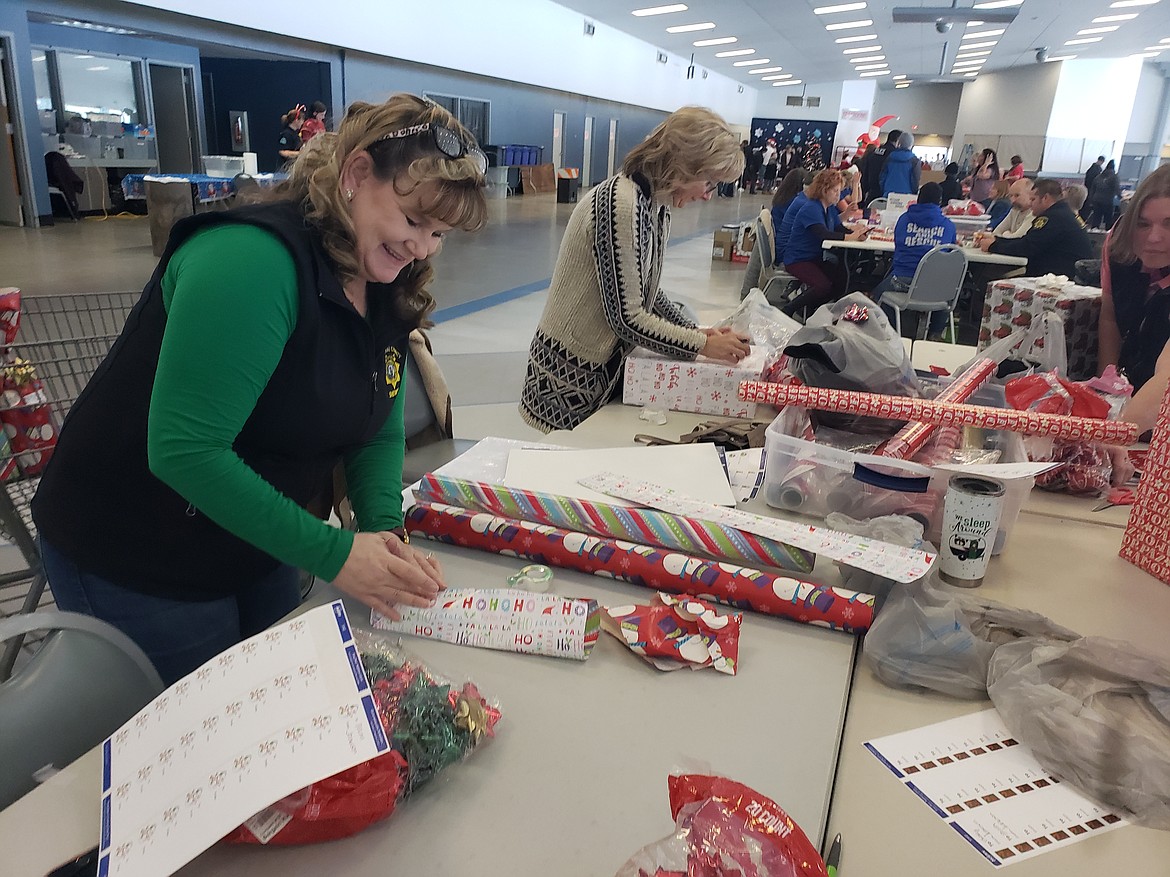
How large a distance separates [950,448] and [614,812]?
3.66 feet

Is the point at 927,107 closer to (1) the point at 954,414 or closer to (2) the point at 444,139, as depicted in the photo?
(1) the point at 954,414

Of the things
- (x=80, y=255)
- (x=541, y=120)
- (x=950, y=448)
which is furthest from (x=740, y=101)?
(x=950, y=448)

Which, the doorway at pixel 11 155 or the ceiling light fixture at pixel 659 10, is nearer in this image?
the doorway at pixel 11 155

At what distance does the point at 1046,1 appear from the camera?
10883 millimetres

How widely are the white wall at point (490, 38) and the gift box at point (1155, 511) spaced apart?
6.63m

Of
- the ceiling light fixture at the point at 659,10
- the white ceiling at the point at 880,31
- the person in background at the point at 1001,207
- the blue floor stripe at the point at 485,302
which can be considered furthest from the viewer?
the ceiling light fixture at the point at 659,10

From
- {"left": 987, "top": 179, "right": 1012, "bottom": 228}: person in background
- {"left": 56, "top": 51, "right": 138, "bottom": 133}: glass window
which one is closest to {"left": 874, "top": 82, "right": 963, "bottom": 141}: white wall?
{"left": 987, "top": 179, "right": 1012, "bottom": 228}: person in background

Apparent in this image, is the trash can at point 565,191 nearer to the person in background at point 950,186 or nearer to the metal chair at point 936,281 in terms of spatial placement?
the person in background at point 950,186

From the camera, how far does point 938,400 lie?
173cm

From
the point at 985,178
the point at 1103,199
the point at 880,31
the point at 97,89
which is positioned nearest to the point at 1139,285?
the point at 1103,199

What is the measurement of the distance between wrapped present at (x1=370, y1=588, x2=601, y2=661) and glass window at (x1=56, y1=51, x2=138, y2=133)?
12252 mm

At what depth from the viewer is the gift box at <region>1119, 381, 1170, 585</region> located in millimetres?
1315

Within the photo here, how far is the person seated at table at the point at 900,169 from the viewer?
10.6 m

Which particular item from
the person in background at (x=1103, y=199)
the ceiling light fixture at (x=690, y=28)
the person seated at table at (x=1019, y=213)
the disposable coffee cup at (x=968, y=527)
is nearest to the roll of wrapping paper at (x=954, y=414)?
the disposable coffee cup at (x=968, y=527)
